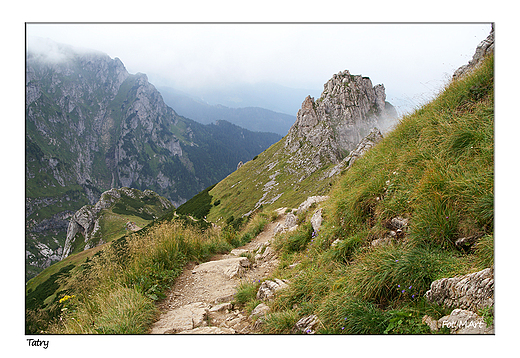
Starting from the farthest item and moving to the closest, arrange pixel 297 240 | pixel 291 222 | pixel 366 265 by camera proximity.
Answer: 1. pixel 291 222
2. pixel 297 240
3. pixel 366 265

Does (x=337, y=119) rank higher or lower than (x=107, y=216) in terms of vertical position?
higher

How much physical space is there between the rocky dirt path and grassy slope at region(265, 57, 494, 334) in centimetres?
96

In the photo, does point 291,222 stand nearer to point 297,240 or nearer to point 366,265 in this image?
point 297,240

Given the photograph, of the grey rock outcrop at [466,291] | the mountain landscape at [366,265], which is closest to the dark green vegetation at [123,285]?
the mountain landscape at [366,265]

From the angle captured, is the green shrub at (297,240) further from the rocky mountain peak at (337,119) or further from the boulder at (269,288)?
the rocky mountain peak at (337,119)

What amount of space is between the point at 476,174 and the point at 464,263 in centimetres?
171

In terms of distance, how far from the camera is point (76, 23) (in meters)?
6.34

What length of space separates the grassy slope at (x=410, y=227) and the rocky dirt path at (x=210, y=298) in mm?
962

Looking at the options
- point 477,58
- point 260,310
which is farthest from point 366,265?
point 477,58

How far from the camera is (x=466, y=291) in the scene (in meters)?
3.23


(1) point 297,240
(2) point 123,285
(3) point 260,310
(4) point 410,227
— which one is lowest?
(3) point 260,310

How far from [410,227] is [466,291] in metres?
1.37
